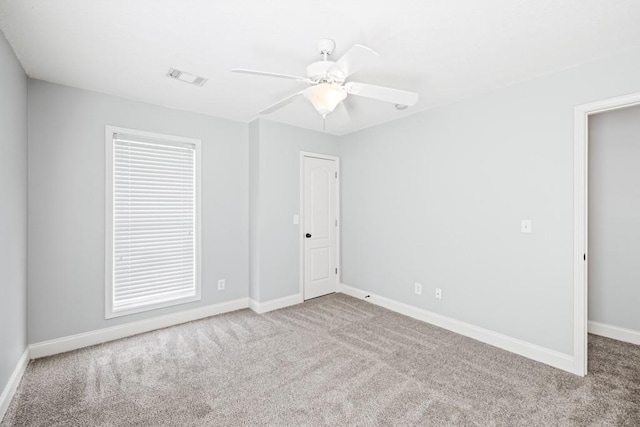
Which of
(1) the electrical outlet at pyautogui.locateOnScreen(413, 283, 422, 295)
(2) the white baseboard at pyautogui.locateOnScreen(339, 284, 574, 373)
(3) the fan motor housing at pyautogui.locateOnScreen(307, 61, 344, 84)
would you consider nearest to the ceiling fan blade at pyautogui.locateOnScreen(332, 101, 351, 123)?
(3) the fan motor housing at pyautogui.locateOnScreen(307, 61, 344, 84)

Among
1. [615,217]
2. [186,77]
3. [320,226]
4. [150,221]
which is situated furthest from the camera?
[320,226]

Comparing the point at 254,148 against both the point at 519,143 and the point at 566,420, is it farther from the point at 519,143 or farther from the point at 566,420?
the point at 566,420

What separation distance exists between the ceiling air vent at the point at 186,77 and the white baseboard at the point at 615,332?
4.68 metres

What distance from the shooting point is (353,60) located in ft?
5.78

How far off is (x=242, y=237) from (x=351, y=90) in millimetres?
2583

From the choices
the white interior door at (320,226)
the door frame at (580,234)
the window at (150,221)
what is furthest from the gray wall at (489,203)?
→ the window at (150,221)

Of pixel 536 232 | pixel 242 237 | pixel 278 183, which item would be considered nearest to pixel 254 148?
pixel 278 183

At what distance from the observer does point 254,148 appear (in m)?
3.89

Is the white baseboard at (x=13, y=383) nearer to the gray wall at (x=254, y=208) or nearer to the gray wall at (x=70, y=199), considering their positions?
the gray wall at (x=70, y=199)

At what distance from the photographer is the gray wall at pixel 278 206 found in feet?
12.6

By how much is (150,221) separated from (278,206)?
1.51m

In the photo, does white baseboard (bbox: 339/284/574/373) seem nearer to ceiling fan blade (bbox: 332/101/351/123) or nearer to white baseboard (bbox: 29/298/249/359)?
white baseboard (bbox: 29/298/249/359)

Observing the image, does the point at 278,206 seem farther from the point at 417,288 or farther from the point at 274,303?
the point at 417,288

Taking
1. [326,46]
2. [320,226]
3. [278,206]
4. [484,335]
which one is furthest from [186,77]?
[484,335]
